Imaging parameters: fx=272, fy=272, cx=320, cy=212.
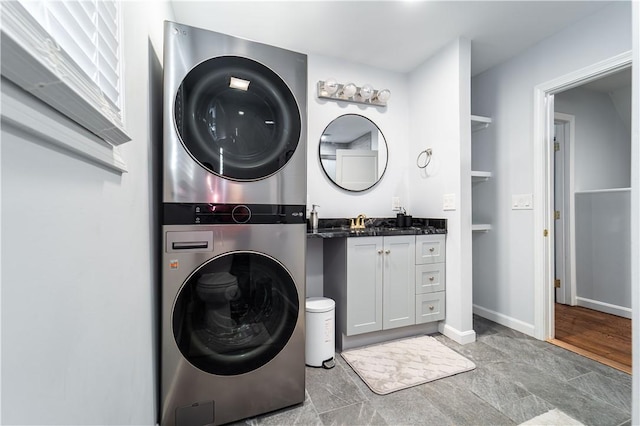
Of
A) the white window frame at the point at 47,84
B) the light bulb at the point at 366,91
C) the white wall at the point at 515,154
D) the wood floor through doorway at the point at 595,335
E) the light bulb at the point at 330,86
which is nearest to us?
the white window frame at the point at 47,84

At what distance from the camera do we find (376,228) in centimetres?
270

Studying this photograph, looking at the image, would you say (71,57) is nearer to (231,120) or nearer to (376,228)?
(231,120)

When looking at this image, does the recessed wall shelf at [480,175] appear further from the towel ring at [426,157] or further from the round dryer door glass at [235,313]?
the round dryer door glass at [235,313]

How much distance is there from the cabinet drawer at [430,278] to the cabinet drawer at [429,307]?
0.15 feet

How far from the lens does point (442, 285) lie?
2.43 meters

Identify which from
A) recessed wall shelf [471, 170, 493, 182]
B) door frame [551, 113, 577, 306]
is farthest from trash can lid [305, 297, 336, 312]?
door frame [551, 113, 577, 306]

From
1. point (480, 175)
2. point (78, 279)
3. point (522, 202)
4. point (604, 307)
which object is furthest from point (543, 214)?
point (78, 279)

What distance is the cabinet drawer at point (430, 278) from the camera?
7.66ft

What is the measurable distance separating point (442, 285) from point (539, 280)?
81 centimetres

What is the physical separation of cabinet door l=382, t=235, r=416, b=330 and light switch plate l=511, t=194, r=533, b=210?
109 cm

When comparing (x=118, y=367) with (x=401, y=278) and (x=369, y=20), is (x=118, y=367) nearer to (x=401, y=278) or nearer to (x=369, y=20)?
(x=401, y=278)

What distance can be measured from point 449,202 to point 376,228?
70 cm

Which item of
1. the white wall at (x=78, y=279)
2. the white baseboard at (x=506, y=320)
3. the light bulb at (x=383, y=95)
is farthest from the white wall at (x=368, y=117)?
the white wall at (x=78, y=279)

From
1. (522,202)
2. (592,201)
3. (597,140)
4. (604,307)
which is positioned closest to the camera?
(522,202)
